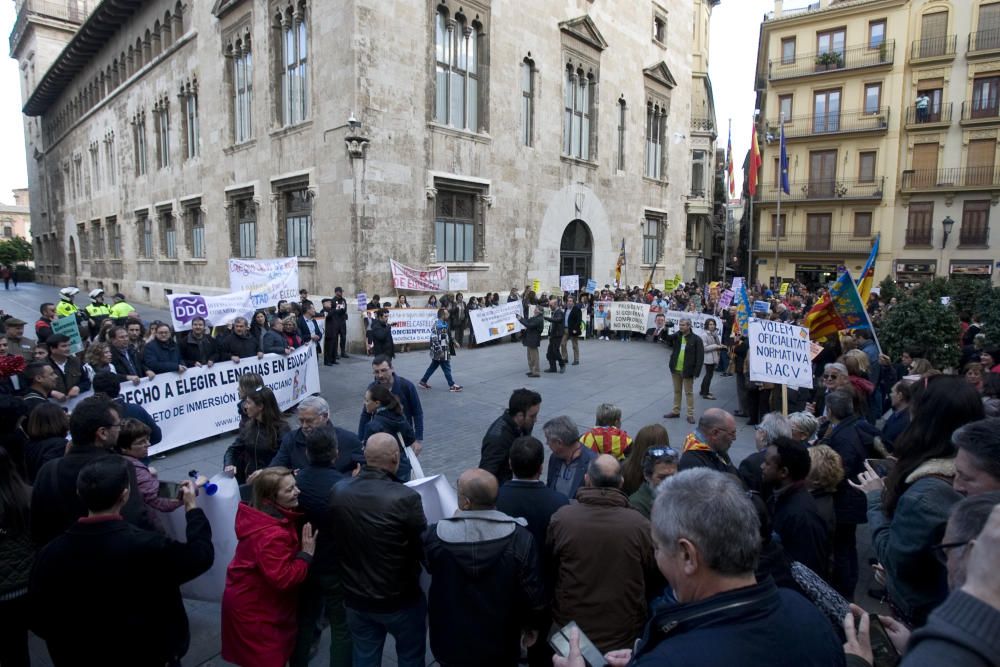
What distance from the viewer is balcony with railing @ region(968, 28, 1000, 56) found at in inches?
1208

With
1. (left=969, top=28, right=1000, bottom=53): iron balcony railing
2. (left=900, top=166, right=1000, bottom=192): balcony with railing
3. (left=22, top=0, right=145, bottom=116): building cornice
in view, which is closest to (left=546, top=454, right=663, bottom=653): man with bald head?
(left=22, top=0, right=145, bottom=116): building cornice

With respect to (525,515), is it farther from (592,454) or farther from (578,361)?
(578,361)

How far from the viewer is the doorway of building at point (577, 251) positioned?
22594mm

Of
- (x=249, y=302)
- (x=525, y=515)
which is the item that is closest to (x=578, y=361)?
(x=249, y=302)

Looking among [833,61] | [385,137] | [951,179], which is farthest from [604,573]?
[833,61]

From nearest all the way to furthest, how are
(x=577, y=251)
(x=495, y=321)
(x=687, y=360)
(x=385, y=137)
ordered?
(x=687, y=360) → (x=385, y=137) → (x=495, y=321) → (x=577, y=251)

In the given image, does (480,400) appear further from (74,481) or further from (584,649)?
(584,649)

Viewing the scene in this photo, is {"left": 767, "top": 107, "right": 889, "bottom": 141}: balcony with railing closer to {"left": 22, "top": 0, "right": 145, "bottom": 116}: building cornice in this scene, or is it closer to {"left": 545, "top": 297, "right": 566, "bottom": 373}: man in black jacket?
{"left": 545, "top": 297, "right": 566, "bottom": 373}: man in black jacket

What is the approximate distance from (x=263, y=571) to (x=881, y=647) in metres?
2.69

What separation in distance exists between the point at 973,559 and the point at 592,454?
310 centimetres

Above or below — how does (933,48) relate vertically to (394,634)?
above

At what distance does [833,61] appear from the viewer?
3456 cm

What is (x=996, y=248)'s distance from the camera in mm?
31266

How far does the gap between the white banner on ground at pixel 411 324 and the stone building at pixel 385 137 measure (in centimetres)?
120
